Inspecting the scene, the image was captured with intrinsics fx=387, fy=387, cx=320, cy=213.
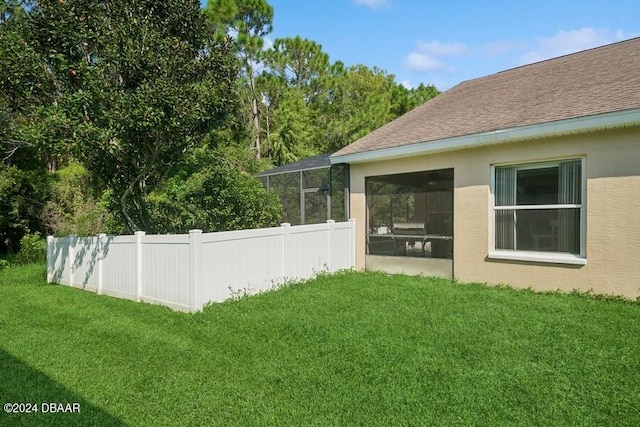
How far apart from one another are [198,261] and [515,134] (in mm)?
5606

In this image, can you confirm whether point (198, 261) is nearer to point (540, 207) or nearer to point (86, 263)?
point (86, 263)

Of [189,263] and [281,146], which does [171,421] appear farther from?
[281,146]

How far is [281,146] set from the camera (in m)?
21.1

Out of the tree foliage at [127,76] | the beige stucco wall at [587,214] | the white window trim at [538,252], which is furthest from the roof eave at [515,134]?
the tree foliage at [127,76]

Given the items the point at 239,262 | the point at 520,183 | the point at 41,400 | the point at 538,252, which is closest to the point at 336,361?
the point at 41,400

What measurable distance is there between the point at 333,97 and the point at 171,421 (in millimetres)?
23054

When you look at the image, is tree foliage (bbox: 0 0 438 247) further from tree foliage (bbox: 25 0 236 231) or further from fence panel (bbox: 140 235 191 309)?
fence panel (bbox: 140 235 191 309)

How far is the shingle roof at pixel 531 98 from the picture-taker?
21.1 feet

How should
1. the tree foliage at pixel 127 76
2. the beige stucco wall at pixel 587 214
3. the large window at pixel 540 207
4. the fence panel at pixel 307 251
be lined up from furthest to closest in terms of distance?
1. the fence panel at pixel 307 251
2. the tree foliage at pixel 127 76
3. the large window at pixel 540 207
4. the beige stucco wall at pixel 587 214

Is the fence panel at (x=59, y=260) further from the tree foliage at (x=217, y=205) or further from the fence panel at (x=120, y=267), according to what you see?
the tree foliage at (x=217, y=205)

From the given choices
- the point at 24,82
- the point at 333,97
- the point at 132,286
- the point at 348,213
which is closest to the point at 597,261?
the point at 348,213

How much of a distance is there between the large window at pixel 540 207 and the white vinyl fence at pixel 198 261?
11.5 feet

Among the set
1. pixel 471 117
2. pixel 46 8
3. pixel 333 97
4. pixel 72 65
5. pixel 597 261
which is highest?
pixel 333 97

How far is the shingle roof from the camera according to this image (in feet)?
21.1
